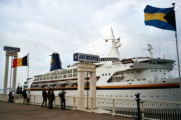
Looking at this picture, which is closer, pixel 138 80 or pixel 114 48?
pixel 138 80

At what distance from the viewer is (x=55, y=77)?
106 feet

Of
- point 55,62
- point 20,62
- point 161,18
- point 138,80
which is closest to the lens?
point 161,18

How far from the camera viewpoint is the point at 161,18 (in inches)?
361

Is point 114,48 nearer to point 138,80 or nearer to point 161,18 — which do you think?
point 138,80

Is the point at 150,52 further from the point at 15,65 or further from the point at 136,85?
the point at 15,65

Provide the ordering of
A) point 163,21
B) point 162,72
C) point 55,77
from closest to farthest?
point 163,21 < point 162,72 < point 55,77

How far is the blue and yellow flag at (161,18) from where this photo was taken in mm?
9031

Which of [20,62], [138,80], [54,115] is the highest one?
[20,62]

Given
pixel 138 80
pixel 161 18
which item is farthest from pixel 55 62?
pixel 161 18

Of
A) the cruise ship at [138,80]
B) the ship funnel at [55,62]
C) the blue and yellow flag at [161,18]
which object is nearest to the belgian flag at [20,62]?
the cruise ship at [138,80]

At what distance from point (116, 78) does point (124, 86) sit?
114 inches

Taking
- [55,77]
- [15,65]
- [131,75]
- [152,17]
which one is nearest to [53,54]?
[55,77]

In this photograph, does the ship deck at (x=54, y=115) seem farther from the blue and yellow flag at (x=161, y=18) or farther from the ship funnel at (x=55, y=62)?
the ship funnel at (x=55, y=62)

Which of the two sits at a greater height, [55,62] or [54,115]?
[55,62]
